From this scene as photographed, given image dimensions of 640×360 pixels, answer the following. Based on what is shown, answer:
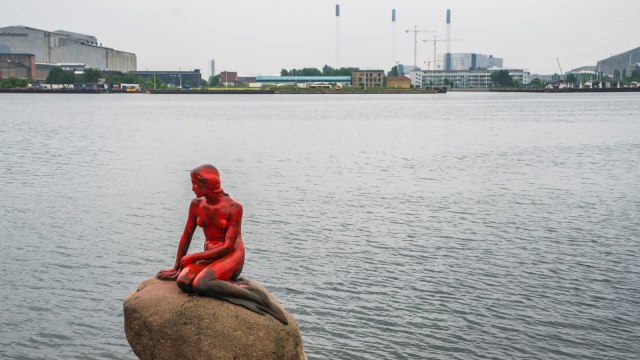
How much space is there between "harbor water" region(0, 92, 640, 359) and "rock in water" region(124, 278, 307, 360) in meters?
6.37

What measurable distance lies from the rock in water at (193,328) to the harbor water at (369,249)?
20.9 feet

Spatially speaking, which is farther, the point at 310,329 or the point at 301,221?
the point at 301,221

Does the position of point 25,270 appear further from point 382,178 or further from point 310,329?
point 382,178

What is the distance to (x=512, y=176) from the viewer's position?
47625 millimetres

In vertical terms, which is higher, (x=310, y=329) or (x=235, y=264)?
(x=235, y=264)

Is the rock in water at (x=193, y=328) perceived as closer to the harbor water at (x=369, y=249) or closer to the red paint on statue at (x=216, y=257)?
the red paint on statue at (x=216, y=257)

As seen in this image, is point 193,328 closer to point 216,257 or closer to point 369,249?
point 216,257

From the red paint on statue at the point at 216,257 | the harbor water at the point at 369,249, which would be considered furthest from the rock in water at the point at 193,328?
the harbor water at the point at 369,249

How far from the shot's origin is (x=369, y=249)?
2608 cm

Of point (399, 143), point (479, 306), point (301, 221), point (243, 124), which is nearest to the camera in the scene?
point (479, 306)

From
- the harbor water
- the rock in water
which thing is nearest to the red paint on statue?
the rock in water

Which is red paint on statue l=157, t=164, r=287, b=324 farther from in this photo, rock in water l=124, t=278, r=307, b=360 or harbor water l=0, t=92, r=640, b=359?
harbor water l=0, t=92, r=640, b=359

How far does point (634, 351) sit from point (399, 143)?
59060 millimetres

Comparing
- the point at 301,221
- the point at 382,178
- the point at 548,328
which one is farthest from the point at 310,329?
the point at 382,178
